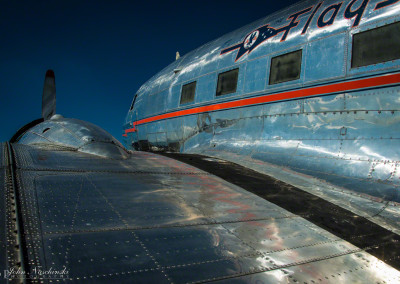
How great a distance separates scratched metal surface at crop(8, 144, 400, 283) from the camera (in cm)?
215

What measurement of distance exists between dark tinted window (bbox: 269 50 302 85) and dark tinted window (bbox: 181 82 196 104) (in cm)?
324

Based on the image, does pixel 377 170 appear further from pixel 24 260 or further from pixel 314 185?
pixel 24 260

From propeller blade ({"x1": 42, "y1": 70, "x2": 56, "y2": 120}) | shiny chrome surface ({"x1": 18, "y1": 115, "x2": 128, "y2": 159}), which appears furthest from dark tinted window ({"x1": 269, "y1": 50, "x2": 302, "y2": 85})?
propeller blade ({"x1": 42, "y1": 70, "x2": 56, "y2": 120})

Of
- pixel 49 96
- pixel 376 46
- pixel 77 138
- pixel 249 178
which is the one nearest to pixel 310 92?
pixel 376 46

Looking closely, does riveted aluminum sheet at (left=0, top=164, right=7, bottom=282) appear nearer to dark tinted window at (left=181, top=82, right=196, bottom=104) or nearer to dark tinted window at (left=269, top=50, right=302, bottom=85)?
dark tinted window at (left=269, top=50, right=302, bottom=85)

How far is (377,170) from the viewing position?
4625mm

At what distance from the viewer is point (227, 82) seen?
8258mm

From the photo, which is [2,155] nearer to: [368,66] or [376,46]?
[368,66]

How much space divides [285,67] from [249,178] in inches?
118

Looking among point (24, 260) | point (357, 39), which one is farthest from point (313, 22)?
point (24, 260)

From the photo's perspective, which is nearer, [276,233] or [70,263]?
[70,263]

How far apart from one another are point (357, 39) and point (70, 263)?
19.4 ft

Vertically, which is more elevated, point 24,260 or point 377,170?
point 377,170

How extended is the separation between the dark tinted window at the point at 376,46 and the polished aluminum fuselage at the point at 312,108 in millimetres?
106
